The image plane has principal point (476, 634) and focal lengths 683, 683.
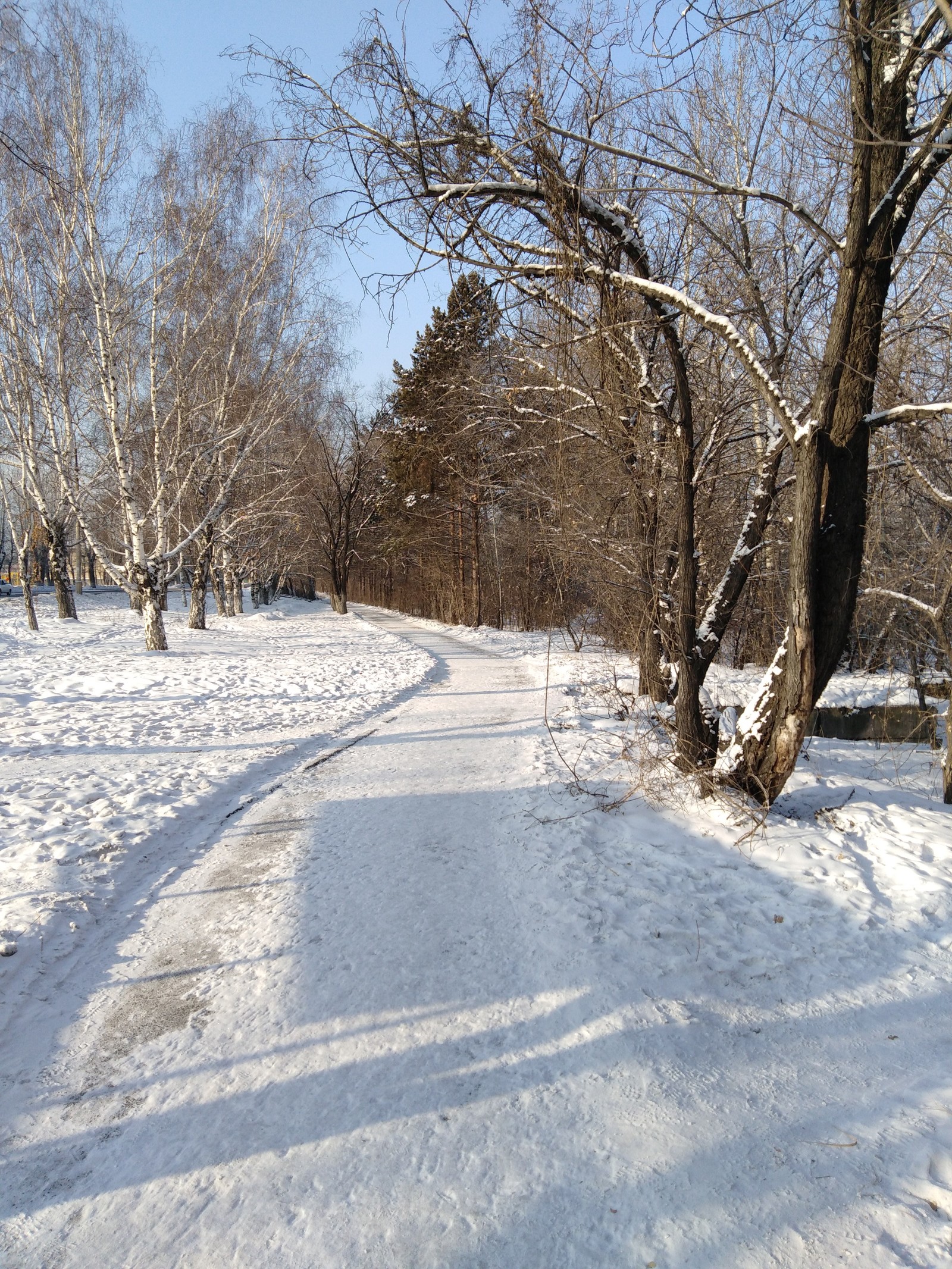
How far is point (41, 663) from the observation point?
12070 mm

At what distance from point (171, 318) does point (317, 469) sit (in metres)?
19.1

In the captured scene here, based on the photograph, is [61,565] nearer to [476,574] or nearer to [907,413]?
[476,574]

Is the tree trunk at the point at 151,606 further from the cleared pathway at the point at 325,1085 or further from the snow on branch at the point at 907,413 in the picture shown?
the snow on branch at the point at 907,413

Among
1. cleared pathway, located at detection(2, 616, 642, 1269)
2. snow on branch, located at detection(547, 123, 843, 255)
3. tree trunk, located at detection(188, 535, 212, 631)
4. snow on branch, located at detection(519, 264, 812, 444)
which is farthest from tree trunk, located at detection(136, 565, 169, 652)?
snow on branch, located at detection(547, 123, 843, 255)

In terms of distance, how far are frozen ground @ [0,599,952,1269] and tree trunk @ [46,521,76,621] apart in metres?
18.3

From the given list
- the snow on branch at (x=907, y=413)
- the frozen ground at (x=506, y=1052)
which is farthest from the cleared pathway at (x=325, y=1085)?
the snow on branch at (x=907, y=413)

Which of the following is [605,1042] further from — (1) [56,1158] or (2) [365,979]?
(1) [56,1158]

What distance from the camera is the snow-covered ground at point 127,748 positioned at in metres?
4.02

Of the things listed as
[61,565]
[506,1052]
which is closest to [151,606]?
[61,565]

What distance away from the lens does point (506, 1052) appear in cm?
279

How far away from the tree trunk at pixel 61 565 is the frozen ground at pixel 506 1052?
721 inches

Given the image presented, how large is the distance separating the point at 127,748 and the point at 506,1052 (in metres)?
5.70

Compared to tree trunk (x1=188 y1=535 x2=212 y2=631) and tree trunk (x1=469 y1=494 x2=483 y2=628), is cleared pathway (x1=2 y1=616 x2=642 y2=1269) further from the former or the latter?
tree trunk (x1=469 y1=494 x2=483 y2=628)

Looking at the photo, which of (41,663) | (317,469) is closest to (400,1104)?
(41,663)
